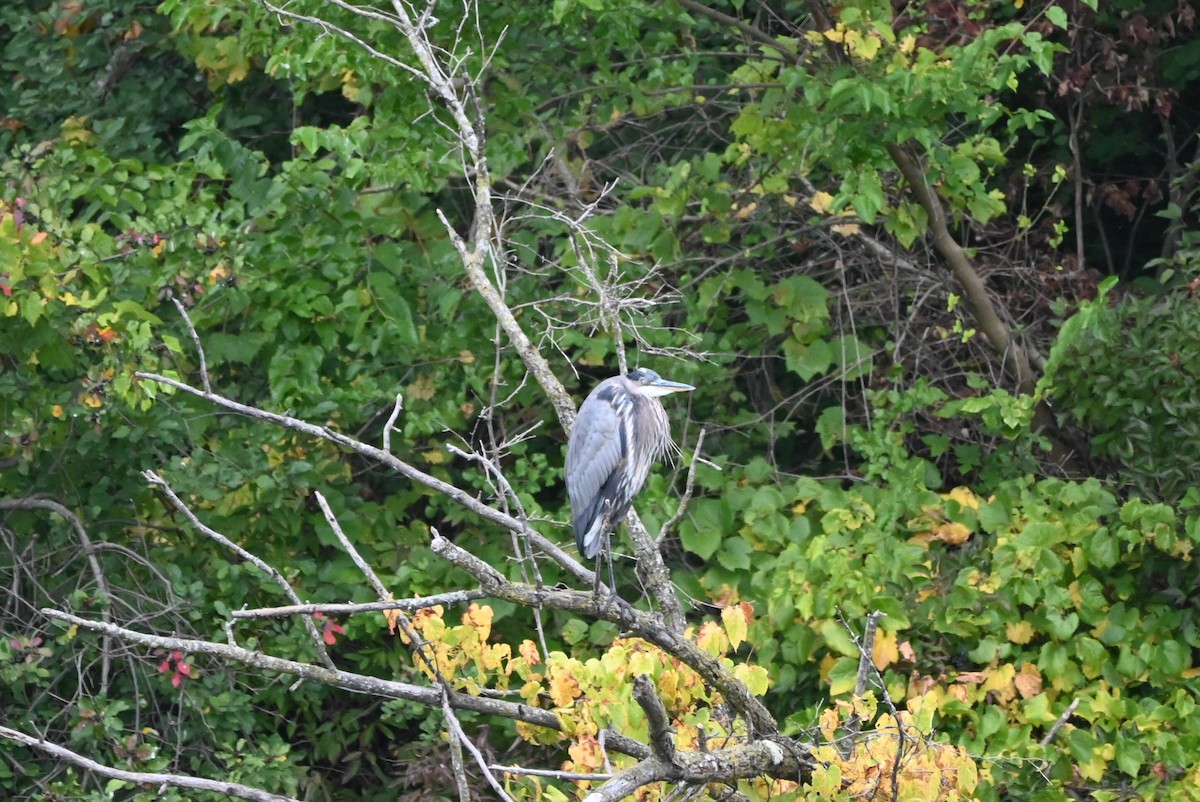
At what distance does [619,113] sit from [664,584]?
3017mm

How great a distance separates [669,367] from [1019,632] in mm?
1606

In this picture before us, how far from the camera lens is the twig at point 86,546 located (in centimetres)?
529

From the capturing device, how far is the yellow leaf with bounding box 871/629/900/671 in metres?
4.89

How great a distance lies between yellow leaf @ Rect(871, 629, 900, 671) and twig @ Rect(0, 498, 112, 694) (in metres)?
2.57

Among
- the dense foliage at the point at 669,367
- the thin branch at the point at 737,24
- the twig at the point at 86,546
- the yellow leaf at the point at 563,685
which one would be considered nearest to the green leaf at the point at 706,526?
the dense foliage at the point at 669,367

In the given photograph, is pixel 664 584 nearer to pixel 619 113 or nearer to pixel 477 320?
pixel 477 320

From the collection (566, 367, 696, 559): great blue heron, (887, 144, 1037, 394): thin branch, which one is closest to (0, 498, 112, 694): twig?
(566, 367, 696, 559): great blue heron

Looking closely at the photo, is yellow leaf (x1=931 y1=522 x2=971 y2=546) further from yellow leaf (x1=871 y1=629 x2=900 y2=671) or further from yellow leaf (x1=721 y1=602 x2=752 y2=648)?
yellow leaf (x1=721 y1=602 x2=752 y2=648)

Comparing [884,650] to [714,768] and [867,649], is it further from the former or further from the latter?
[714,768]

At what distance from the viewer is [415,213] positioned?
642 centimetres

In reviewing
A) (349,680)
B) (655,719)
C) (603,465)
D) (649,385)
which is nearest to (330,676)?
(349,680)

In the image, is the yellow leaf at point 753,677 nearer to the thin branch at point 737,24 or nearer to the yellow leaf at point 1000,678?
the yellow leaf at point 1000,678

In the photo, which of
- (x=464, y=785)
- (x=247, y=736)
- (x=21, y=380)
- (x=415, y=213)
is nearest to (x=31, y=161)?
(x=21, y=380)

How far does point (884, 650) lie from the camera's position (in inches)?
193
